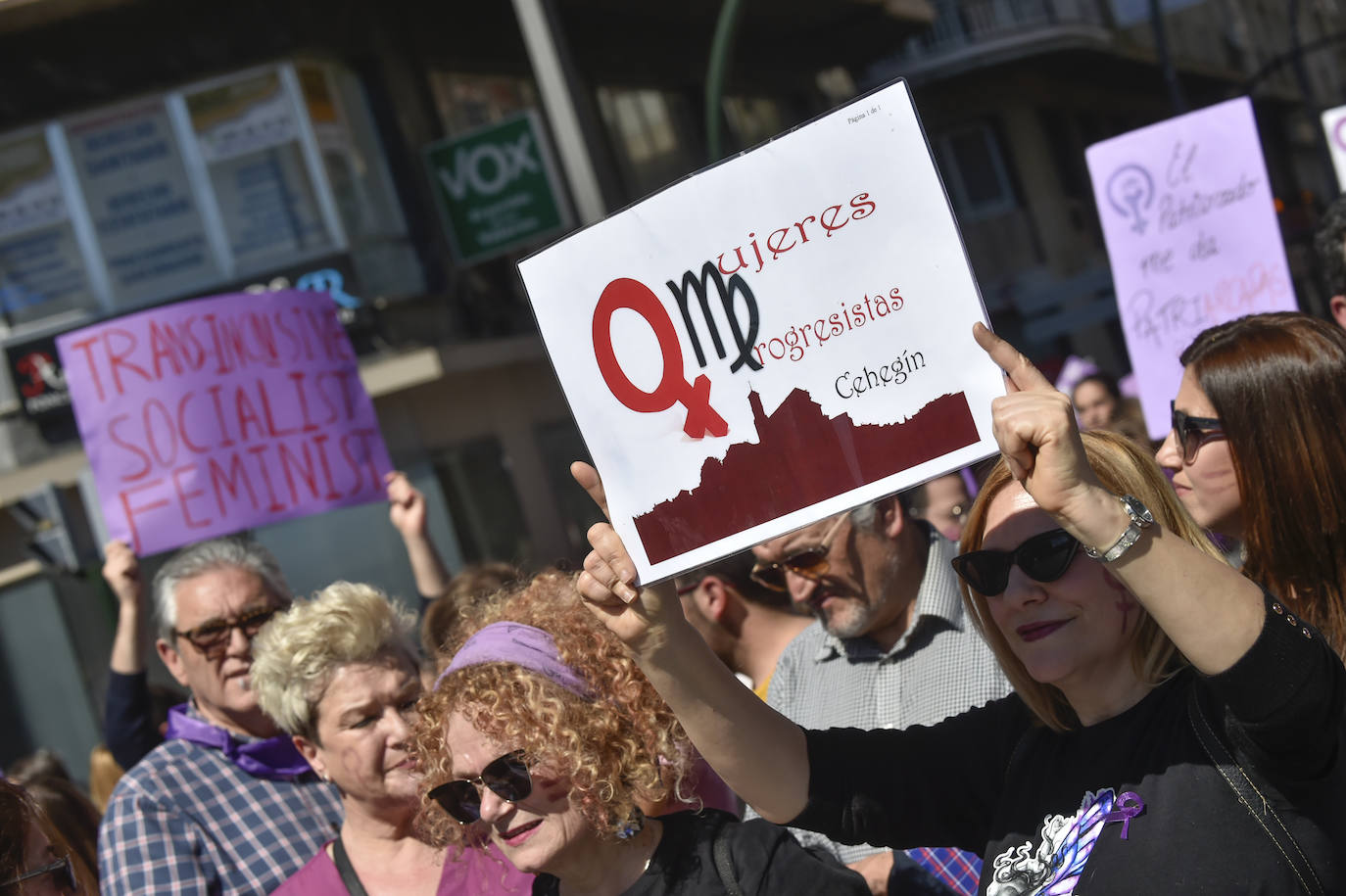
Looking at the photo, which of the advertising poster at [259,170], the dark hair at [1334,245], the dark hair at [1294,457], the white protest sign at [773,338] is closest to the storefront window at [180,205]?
the advertising poster at [259,170]

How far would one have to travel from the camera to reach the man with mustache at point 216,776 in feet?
11.0

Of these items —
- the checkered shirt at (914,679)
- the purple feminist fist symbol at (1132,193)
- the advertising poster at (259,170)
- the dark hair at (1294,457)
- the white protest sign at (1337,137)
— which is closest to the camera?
the dark hair at (1294,457)

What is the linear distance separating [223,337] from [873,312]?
3161 mm

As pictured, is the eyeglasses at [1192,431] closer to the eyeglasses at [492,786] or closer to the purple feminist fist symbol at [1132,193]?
the eyeglasses at [492,786]

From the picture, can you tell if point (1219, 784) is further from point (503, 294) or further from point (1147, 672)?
point (503, 294)

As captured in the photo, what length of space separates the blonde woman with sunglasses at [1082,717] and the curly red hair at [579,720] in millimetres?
285

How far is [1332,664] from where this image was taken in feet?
5.75

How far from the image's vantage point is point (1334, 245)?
3.94 metres

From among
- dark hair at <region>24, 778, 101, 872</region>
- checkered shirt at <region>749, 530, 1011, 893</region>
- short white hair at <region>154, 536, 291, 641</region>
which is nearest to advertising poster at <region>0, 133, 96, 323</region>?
dark hair at <region>24, 778, 101, 872</region>

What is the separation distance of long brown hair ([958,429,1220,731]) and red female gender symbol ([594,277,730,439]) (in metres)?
0.47

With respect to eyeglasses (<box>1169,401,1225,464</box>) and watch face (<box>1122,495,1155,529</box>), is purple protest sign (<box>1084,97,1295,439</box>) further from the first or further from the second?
watch face (<box>1122,495,1155,529</box>)

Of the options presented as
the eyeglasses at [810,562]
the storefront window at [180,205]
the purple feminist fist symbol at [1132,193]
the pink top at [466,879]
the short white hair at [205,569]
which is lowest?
A: the pink top at [466,879]

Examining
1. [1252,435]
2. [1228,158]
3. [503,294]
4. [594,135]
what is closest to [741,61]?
[503,294]

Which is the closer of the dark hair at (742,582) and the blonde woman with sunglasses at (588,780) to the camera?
the blonde woman with sunglasses at (588,780)
